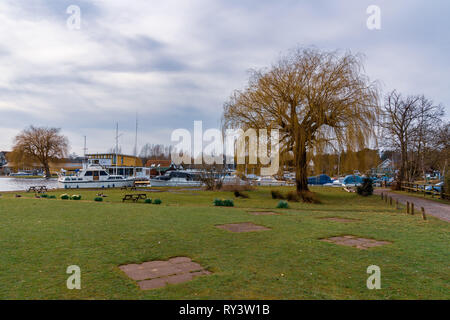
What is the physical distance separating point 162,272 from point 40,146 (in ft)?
224

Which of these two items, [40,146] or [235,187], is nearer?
[235,187]

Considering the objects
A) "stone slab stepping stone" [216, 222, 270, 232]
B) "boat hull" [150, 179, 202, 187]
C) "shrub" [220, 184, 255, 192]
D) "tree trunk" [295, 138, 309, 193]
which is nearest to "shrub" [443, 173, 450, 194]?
"tree trunk" [295, 138, 309, 193]

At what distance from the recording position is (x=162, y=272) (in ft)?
15.6

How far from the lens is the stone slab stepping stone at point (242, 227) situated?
27.9 feet

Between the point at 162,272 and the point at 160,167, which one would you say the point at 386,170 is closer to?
the point at 160,167

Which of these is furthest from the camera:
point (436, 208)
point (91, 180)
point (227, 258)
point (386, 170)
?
point (386, 170)

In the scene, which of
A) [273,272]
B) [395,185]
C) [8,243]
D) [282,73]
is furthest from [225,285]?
[395,185]

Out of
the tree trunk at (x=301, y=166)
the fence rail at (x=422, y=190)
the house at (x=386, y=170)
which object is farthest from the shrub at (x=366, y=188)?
the house at (x=386, y=170)

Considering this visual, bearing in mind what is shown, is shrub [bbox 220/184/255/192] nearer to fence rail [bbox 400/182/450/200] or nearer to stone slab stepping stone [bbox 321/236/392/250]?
fence rail [bbox 400/182/450/200]

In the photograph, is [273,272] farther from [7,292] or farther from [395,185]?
[395,185]

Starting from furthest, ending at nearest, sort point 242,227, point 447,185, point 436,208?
point 447,185 → point 436,208 → point 242,227

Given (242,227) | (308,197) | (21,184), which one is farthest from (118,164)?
(242,227)

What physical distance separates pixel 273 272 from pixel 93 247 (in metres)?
3.81

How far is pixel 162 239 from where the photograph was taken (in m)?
7.04
